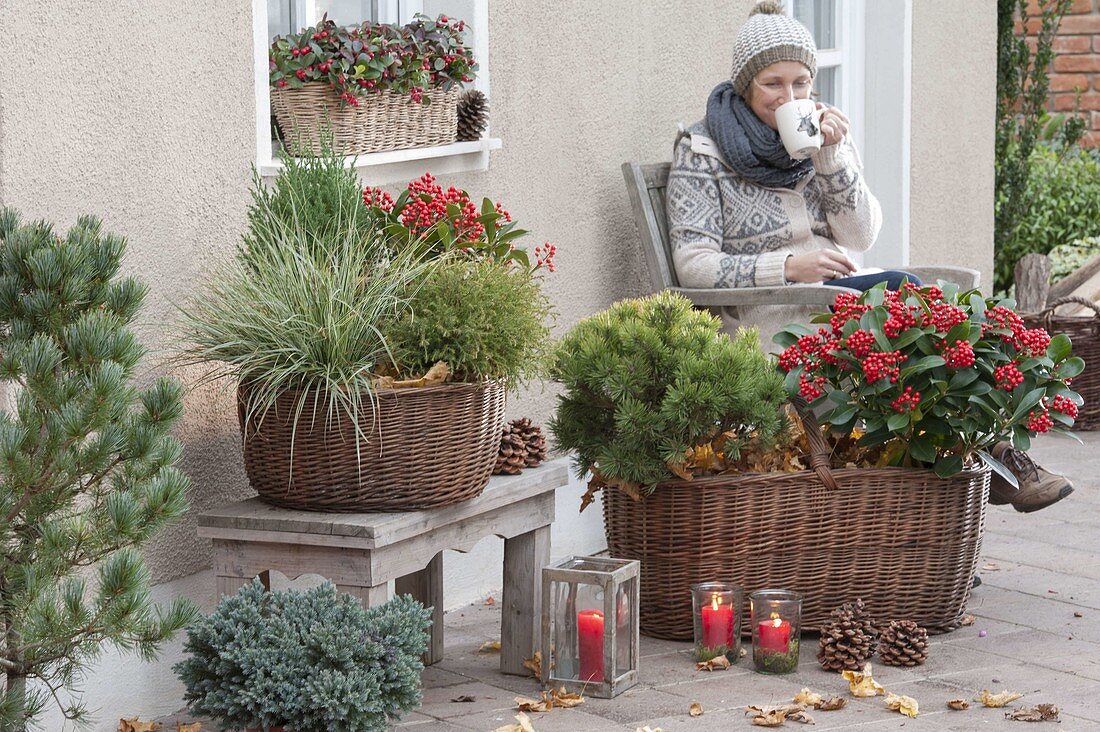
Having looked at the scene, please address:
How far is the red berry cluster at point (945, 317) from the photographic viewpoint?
368 cm

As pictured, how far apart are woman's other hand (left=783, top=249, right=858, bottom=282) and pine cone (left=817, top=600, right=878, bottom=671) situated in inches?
45.2

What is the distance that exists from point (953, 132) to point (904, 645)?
391cm

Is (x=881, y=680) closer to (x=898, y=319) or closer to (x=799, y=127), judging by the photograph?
(x=898, y=319)

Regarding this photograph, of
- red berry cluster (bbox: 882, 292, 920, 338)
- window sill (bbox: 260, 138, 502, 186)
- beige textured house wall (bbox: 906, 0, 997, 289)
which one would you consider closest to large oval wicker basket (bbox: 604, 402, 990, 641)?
red berry cluster (bbox: 882, 292, 920, 338)

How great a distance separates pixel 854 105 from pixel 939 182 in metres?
0.62

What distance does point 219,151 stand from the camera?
3.39m

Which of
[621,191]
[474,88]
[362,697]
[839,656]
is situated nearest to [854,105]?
[621,191]

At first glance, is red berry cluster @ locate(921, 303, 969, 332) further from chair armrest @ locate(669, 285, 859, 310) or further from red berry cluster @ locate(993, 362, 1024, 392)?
chair armrest @ locate(669, 285, 859, 310)

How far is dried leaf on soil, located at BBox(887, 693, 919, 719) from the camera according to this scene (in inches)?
130

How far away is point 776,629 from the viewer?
3586mm

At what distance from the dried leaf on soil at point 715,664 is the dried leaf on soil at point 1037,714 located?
2.26ft

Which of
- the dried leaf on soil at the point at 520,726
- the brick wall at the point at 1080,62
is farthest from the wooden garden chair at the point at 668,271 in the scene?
the brick wall at the point at 1080,62

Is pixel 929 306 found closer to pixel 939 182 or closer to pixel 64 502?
pixel 64 502

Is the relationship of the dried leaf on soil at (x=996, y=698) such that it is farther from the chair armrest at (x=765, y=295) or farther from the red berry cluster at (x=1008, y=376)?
the chair armrest at (x=765, y=295)
